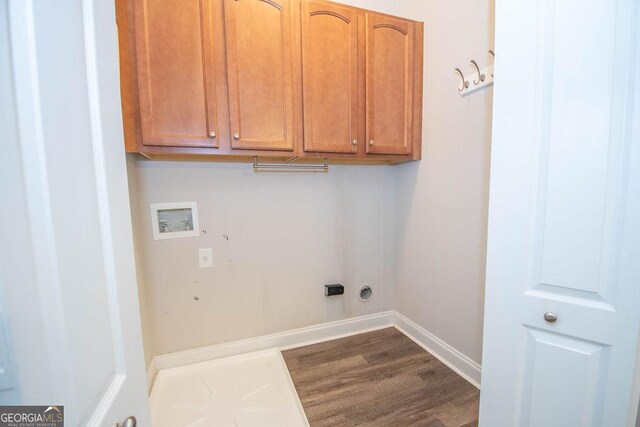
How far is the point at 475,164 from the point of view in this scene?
58.3 inches

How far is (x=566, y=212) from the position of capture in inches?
30.9

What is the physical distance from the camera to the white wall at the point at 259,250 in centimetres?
166

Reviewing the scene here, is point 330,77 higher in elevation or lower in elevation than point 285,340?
higher

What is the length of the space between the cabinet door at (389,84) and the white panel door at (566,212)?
2.76 ft

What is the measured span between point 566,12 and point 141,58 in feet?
5.59

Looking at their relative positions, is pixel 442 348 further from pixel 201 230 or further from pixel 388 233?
pixel 201 230

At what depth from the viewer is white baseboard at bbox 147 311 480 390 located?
63.8 inches

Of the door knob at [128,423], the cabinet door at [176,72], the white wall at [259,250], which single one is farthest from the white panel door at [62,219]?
the white wall at [259,250]

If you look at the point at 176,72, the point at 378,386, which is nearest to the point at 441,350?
the point at 378,386

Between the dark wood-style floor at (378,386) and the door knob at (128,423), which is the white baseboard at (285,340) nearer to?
the dark wood-style floor at (378,386)

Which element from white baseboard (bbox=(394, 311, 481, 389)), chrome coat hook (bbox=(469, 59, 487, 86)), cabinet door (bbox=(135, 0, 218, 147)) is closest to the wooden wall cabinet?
cabinet door (bbox=(135, 0, 218, 147))

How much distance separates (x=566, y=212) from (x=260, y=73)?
4.97ft

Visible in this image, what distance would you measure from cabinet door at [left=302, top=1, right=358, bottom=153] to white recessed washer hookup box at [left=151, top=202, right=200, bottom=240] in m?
0.89

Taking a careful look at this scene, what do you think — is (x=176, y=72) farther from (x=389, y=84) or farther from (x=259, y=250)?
(x=389, y=84)
